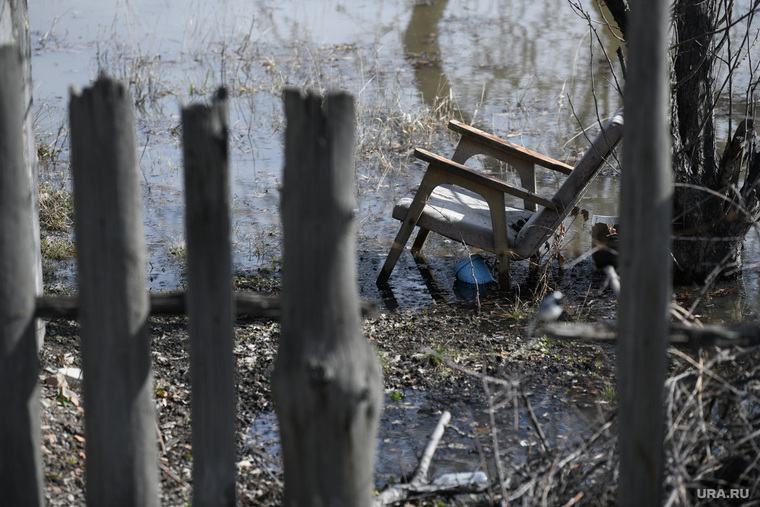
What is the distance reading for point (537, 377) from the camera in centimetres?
373

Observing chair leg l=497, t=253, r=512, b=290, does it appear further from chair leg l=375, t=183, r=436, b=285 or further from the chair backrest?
chair leg l=375, t=183, r=436, b=285

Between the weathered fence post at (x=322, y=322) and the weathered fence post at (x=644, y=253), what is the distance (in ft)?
1.99

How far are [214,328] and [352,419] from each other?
1.30ft

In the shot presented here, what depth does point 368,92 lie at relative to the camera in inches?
357

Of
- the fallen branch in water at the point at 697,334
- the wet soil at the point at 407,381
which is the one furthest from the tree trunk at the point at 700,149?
the fallen branch in water at the point at 697,334

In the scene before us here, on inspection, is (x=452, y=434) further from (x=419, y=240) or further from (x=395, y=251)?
(x=419, y=240)

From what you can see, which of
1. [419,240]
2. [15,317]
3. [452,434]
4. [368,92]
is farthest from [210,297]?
[368,92]

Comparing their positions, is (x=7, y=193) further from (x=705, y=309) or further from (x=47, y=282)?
(x=705, y=309)

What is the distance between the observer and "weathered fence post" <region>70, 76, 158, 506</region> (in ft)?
5.82

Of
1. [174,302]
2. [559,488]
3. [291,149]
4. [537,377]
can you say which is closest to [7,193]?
[174,302]

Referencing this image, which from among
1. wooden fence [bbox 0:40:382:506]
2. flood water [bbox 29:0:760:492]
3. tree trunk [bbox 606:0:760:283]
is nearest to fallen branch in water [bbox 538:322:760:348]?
wooden fence [bbox 0:40:382:506]

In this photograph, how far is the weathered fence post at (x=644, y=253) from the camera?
1699 millimetres

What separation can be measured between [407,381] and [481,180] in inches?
53.6
